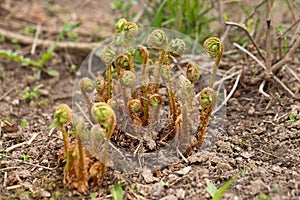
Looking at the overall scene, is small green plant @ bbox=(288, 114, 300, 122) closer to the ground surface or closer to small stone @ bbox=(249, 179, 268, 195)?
the ground surface

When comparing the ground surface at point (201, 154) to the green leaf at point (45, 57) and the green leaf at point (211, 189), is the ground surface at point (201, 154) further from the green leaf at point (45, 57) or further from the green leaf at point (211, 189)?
the green leaf at point (45, 57)

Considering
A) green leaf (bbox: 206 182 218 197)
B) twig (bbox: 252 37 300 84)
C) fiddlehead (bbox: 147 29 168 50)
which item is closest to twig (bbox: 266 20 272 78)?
twig (bbox: 252 37 300 84)

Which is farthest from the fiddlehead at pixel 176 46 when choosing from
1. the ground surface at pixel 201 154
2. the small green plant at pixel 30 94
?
the small green plant at pixel 30 94

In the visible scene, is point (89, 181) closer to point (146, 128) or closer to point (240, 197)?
point (146, 128)

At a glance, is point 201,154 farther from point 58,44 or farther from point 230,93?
point 58,44

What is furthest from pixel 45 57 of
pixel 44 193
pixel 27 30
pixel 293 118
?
pixel 293 118

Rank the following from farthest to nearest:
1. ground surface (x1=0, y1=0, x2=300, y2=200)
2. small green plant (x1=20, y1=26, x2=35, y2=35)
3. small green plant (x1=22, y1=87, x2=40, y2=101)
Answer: small green plant (x1=20, y1=26, x2=35, y2=35)
small green plant (x1=22, y1=87, x2=40, y2=101)
ground surface (x1=0, y1=0, x2=300, y2=200)
